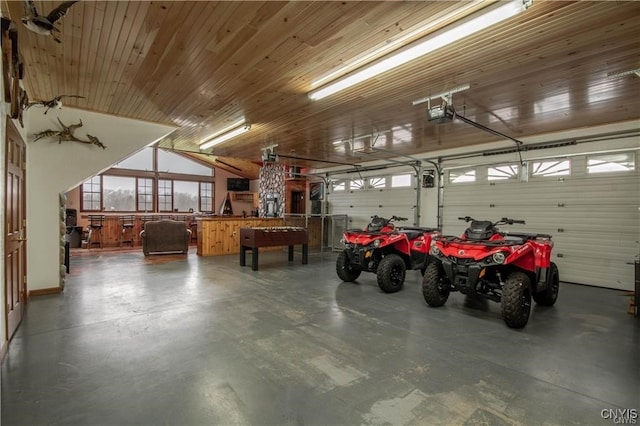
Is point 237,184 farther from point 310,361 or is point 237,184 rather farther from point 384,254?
point 310,361

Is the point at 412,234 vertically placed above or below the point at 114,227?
above

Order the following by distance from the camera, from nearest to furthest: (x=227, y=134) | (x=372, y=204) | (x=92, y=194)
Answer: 1. (x=227, y=134)
2. (x=372, y=204)
3. (x=92, y=194)

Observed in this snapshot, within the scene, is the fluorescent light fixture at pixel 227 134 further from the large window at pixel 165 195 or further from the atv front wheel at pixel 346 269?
the large window at pixel 165 195

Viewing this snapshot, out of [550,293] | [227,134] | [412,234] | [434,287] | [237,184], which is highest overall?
[227,134]

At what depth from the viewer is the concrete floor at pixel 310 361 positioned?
77.8 inches

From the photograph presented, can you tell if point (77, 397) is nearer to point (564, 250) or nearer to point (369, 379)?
point (369, 379)

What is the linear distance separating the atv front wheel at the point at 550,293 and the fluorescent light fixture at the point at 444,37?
3.30m

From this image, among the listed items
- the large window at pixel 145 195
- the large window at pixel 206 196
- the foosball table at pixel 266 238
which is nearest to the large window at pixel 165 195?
the large window at pixel 145 195

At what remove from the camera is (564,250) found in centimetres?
590

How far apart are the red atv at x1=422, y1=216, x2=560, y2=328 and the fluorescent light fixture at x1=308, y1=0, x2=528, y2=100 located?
7.33 feet

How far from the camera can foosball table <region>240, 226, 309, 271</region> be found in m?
6.55

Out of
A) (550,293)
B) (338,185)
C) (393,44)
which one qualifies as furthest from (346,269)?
(338,185)

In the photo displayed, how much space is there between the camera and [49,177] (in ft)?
15.1

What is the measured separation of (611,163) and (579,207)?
87cm
